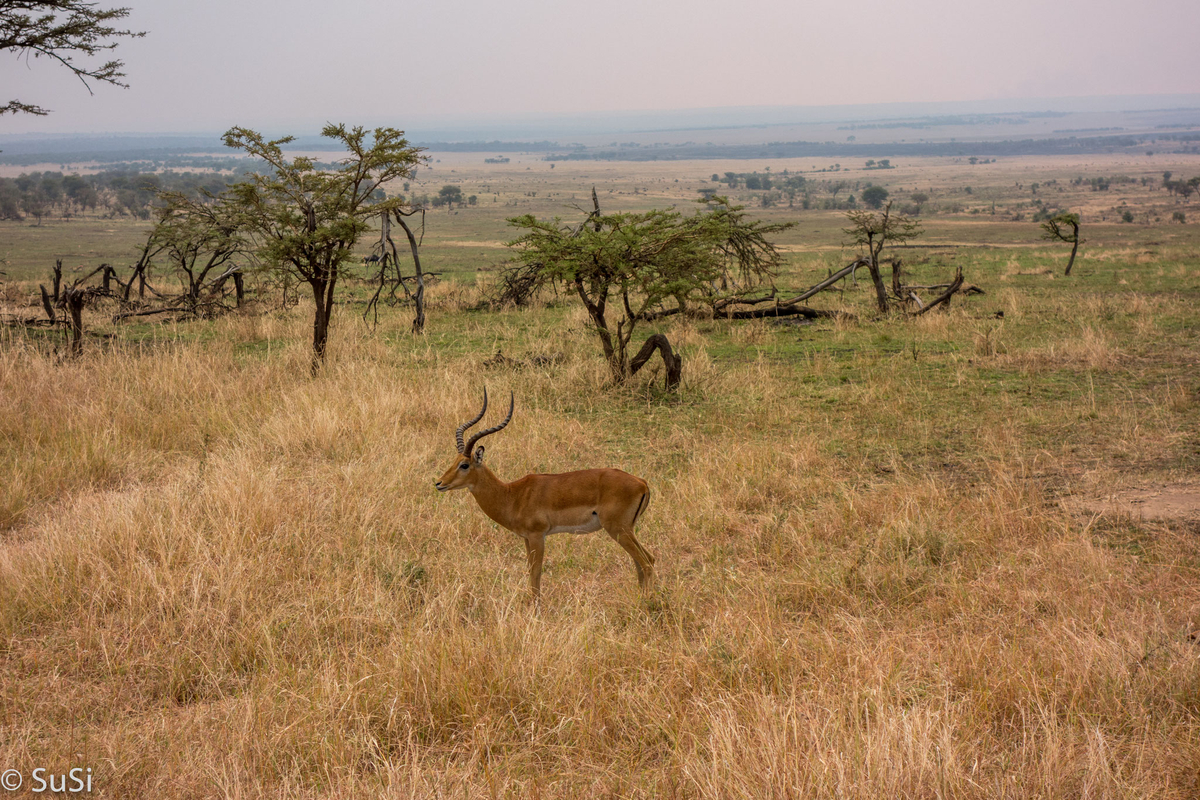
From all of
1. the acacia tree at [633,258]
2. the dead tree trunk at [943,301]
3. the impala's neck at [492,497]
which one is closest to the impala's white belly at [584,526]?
the impala's neck at [492,497]

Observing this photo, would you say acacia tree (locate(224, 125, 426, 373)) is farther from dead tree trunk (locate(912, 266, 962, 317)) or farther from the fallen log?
A: dead tree trunk (locate(912, 266, 962, 317))

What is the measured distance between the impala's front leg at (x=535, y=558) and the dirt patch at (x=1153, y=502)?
4.54 m

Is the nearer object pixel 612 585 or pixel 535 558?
pixel 535 558

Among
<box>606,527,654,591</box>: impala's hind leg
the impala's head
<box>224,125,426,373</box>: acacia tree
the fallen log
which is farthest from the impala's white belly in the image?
the fallen log

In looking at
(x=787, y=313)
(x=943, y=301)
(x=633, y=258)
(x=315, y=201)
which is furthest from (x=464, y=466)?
(x=943, y=301)

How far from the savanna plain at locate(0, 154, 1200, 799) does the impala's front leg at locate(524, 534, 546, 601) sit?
0.13m

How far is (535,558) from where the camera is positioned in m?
5.46

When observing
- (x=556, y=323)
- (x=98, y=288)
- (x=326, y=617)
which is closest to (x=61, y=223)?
(x=98, y=288)

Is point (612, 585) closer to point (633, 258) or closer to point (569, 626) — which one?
point (569, 626)

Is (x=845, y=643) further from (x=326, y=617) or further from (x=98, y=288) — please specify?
(x=98, y=288)

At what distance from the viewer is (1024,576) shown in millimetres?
5504

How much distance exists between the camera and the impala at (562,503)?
5402 millimetres

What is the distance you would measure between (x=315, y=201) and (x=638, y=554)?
29.8 ft

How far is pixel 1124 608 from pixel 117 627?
6046 mm
